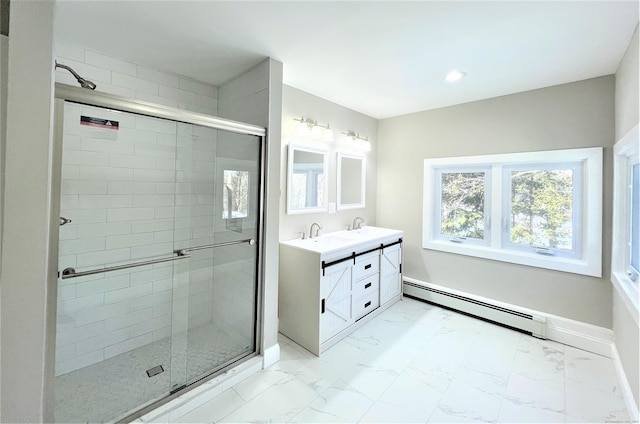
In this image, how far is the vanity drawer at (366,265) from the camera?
2.62 m

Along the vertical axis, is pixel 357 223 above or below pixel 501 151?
below

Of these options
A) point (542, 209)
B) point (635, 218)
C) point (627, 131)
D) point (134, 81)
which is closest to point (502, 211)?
point (542, 209)

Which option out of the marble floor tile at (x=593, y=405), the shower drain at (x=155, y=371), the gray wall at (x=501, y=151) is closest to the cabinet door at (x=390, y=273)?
the gray wall at (x=501, y=151)

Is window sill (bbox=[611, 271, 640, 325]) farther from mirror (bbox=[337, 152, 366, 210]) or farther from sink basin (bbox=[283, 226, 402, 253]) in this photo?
mirror (bbox=[337, 152, 366, 210])

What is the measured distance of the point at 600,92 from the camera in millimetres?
2279

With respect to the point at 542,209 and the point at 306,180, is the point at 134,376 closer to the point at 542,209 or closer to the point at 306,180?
the point at 306,180

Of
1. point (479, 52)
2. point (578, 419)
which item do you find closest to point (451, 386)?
point (578, 419)

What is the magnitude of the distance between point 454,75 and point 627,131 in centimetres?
126

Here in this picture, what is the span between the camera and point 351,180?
3.46 meters

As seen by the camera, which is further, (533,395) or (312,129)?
(312,129)

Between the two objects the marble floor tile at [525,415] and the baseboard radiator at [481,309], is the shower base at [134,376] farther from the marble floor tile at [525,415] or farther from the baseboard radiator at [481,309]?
the baseboard radiator at [481,309]

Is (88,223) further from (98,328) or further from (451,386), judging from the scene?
(451,386)

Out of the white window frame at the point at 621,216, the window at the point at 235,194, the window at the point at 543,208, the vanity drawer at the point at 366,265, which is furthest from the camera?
the vanity drawer at the point at 366,265

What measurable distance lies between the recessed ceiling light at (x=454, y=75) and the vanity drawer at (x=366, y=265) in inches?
71.3
